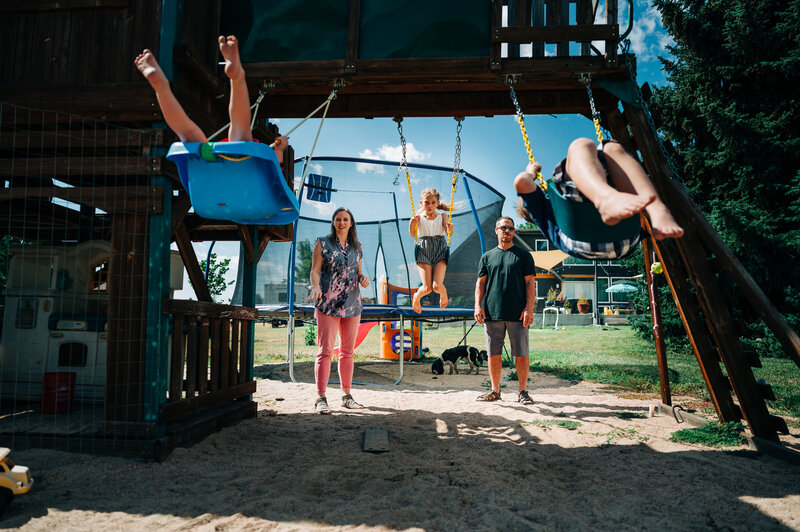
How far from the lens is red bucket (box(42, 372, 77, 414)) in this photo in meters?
3.84

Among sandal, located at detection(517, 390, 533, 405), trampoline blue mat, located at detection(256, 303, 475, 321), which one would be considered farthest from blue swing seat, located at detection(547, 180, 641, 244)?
trampoline blue mat, located at detection(256, 303, 475, 321)

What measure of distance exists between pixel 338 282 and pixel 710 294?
2.93 metres

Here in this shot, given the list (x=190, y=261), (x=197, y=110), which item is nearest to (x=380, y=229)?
(x=190, y=261)

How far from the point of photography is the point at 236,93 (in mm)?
2527

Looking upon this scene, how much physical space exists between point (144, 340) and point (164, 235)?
695 millimetres

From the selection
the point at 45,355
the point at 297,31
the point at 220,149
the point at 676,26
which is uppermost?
the point at 676,26

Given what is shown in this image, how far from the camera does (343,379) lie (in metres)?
4.59

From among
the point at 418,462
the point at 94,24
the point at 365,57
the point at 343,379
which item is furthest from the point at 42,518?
the point at 365,57

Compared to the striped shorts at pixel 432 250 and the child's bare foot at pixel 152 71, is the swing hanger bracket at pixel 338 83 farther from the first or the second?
the striped shorts at pixel 432 250

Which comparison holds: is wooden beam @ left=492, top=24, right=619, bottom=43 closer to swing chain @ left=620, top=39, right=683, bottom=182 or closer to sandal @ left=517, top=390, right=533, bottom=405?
swing chain @ left=620, top=39, right=683, bottom=182

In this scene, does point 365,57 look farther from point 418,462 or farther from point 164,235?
point 418,462

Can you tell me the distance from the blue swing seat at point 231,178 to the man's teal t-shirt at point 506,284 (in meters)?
2.70

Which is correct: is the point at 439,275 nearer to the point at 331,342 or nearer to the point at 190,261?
the point at 331,342

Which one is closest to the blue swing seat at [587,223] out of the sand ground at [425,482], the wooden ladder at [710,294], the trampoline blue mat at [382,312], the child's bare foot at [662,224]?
the child's bare foot at [662,224]
